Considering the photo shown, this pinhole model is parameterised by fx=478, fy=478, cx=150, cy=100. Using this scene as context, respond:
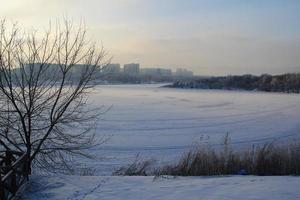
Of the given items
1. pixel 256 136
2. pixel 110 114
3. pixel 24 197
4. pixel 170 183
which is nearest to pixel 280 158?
pixel 170 183

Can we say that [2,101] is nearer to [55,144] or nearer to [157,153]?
[55,144]

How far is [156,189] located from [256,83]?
13058cm

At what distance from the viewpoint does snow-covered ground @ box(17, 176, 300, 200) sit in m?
7.97

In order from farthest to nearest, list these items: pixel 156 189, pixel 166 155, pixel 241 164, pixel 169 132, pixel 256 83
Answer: pixel 256 83 < pixel 169 132 < pixel 166 155 < pixel 241 164 < pixel 156 189

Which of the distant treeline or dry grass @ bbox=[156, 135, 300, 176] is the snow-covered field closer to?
dry grass @ bbox=[156, 135, 300, 176]

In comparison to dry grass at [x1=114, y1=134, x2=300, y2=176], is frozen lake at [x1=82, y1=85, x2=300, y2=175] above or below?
below

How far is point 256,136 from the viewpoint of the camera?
2736cm

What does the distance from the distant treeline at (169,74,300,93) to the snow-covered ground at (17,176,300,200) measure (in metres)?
112

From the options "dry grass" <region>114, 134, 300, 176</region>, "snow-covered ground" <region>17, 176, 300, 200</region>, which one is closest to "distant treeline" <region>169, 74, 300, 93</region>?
"dry grass" <region>114, 134, 300, 176</region>

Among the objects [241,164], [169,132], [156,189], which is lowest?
[169,132]

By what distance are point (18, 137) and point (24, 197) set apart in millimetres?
3496

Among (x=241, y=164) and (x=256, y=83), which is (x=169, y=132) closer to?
(x=241, y=164)

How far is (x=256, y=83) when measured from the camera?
13575cm

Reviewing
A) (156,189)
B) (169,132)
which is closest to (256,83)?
(169,132)
